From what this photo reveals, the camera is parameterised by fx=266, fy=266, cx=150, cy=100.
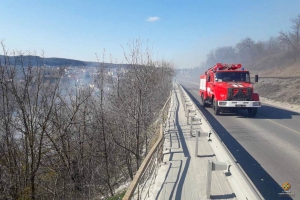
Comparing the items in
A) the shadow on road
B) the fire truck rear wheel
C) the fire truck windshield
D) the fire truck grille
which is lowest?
the shadow on road

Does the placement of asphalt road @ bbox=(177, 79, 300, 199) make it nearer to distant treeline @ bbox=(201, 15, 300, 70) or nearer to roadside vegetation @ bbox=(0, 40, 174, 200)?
roadside vegetation @ bbox=(0, 40, 174, 200)

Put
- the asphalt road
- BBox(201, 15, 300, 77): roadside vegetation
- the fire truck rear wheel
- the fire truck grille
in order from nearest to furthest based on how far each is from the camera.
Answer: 1. the asphalt road
2. the fire truck grille
3. the fire truck rear wheel
4. BBox(201, 15, 300, 77): roadside vegetation

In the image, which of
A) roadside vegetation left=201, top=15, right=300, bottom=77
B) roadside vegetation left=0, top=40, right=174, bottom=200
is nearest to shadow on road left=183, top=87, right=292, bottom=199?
roadside vegetation left=0, top=40, right=174, bottom=200

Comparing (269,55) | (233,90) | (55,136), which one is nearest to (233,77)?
(233,90)

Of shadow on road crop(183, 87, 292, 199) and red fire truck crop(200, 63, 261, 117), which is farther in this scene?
red fire truck crop(200, 63, 261, 117)

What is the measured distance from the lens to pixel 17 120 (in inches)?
337

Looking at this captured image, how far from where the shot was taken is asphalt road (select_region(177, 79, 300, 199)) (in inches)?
252

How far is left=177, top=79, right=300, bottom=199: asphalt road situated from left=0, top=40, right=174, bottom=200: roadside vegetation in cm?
385

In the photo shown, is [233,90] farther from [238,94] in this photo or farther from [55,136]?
[55,136]

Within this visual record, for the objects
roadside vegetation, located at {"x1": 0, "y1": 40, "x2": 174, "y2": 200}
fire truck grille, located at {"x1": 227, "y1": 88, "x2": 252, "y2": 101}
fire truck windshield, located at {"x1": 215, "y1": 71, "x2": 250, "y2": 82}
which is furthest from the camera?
fire truck windshield, located at {"x1": 215, "y1": 71, "x2": 250, "y2": 82}

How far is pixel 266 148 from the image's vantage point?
9227 millimetres

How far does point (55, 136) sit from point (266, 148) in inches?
308

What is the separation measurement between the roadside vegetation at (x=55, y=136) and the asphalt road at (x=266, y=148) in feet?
12.6

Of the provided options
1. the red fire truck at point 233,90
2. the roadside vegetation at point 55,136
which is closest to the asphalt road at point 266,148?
the red fire truck at point 233,90
